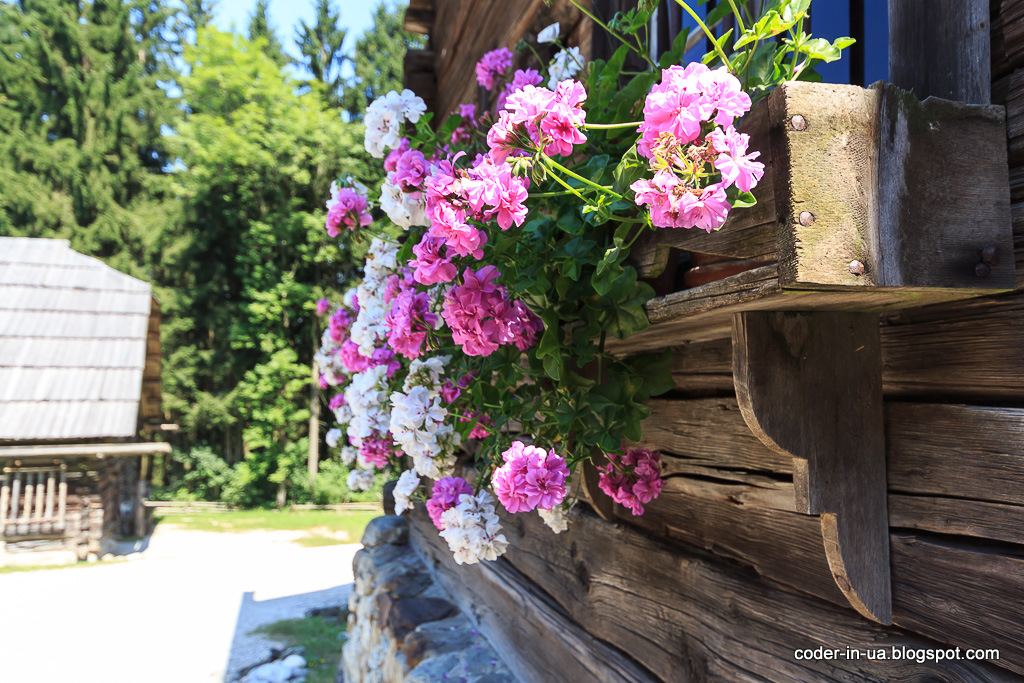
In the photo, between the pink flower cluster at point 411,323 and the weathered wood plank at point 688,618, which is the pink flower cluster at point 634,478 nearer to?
the weathered wood plank at point 688,618

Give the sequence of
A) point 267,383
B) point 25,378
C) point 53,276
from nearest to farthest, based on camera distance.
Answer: point 25,378 → point 53,276 → point 267,383

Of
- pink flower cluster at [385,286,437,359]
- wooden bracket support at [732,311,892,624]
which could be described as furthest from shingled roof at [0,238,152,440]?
wooden bracket support at [732,311,892,624]

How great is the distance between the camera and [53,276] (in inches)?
455

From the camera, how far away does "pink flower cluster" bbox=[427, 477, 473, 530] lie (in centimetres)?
159

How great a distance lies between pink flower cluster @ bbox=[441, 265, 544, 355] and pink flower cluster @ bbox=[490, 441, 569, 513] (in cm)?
22

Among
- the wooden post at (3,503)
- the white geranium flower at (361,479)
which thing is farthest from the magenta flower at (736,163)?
the wooden post at (3,503)

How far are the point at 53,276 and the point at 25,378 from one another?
234 cm

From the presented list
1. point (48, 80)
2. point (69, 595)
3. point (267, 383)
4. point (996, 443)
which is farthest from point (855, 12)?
point (48, 80)

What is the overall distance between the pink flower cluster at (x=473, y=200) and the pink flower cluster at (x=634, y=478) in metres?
0.68

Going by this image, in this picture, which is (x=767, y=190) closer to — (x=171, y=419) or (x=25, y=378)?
(x=25, y=378)

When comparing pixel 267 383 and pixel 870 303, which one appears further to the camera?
pixel 267 383

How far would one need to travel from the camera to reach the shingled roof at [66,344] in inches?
383

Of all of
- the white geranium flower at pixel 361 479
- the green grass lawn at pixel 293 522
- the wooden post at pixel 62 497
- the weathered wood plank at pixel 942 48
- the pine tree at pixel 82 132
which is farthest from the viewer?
the pine tree at pixel 82 132

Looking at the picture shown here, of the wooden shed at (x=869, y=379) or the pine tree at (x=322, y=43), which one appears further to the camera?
the pine tree at (x=322, y=43)
